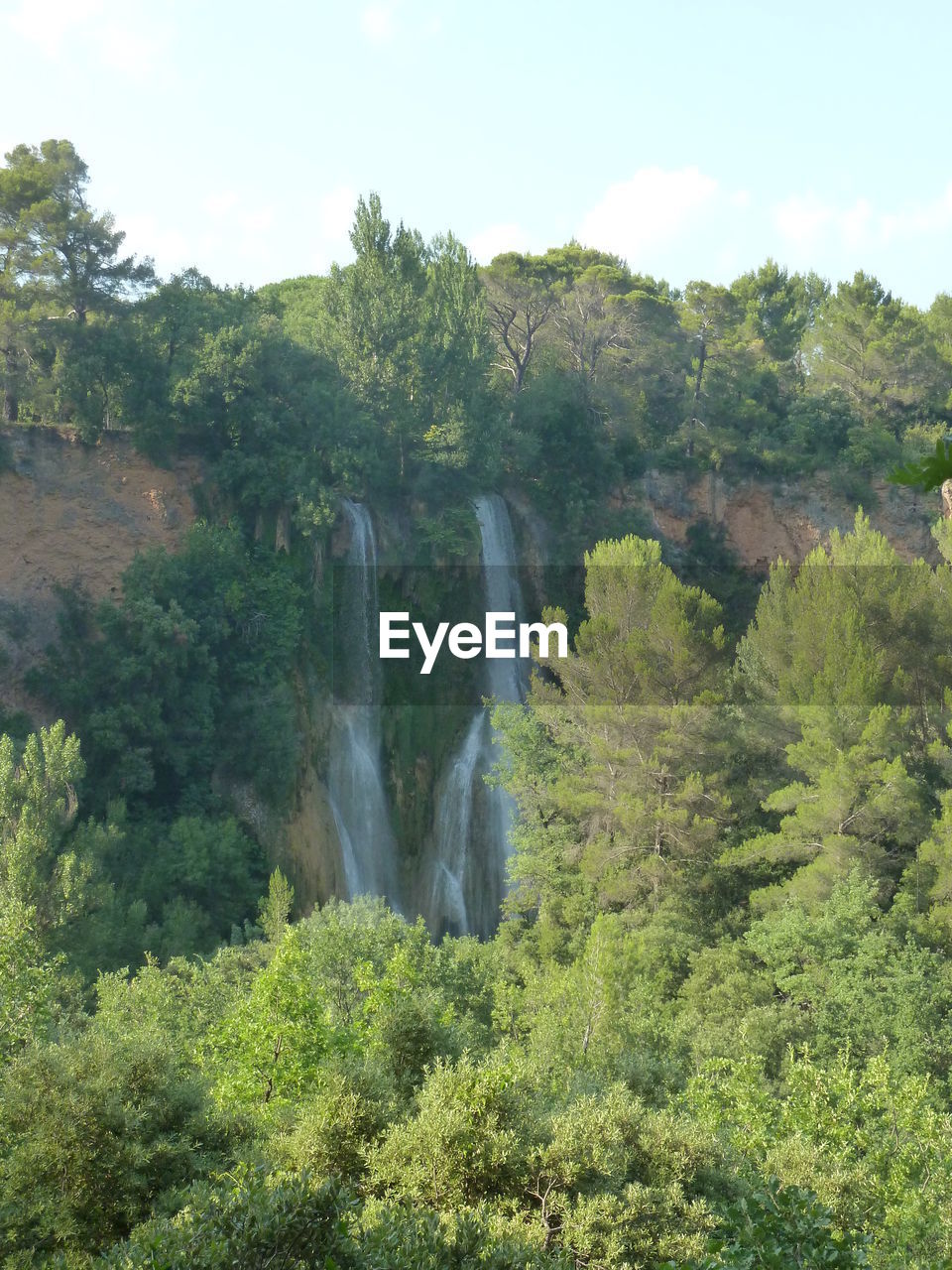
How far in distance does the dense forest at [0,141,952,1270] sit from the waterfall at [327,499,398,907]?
0.97 meters

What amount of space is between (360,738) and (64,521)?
30.8ft

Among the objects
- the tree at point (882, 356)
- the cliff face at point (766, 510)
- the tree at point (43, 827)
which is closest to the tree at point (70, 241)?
the tree at point (43, 827)

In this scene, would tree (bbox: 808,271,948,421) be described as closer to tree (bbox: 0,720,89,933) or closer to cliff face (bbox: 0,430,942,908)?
cliff face (bbox: 0,430,942,908)

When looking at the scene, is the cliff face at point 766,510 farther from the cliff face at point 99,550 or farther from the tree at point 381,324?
the cliff face at point 99,550

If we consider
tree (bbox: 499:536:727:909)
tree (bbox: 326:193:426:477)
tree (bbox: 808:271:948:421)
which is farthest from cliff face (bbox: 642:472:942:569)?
tree (bbox: 499:536:727:909)

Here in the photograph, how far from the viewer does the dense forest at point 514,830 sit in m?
12.4

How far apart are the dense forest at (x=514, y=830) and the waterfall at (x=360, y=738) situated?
97cm

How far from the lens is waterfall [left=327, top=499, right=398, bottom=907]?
34.8 metres

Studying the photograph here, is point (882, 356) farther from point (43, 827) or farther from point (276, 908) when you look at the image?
point (43, 827)

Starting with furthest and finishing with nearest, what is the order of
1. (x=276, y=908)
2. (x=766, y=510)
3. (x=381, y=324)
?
1. (x=766, y=510)
2. (x=381, y=324)
3. (x=276, y=908)

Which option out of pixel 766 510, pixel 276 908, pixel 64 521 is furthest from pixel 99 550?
pixel 766 510

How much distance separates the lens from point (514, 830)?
31719mm

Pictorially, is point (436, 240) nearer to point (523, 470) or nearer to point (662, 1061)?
point (523, 470)

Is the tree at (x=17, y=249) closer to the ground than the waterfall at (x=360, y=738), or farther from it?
farther from it
